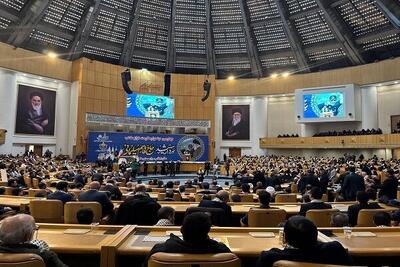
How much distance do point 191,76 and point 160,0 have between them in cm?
770

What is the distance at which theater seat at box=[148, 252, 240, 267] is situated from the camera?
194cm

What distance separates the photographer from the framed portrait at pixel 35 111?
74.5ft

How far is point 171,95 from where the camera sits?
1195 inches

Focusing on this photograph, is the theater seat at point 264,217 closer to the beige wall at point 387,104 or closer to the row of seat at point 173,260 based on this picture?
the row of seat at point 173,260

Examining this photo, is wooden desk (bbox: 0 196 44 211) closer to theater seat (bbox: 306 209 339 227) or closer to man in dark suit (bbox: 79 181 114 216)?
man in dark suit (bbox: 79 181 114 216)

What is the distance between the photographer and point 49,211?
480 cm

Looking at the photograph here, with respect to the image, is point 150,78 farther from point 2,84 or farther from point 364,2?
point 364,2

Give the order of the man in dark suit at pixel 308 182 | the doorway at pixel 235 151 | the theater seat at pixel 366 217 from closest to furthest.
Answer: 1. the theater seat at pixel 366 217
2. the man in dark suit at pixel 308 182
3. the doorway at pixel 235 151

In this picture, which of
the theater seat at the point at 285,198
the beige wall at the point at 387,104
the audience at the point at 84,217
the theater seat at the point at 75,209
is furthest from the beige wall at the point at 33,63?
the beige wall at the point at 387,104

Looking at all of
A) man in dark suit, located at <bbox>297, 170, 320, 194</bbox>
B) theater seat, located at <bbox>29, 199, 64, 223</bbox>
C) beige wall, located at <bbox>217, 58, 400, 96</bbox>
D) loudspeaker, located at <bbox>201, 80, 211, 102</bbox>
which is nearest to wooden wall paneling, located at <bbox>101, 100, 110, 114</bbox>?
loudspeaker, located at <bbox>201, 80, 211, 102</bbox>

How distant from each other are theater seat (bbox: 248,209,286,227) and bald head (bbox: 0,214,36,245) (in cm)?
294

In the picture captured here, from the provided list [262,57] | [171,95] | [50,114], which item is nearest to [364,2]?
[262,57]

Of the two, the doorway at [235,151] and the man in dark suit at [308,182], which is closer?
the man in dark suit at [308,182]

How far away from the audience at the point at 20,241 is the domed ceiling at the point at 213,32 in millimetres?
22672
